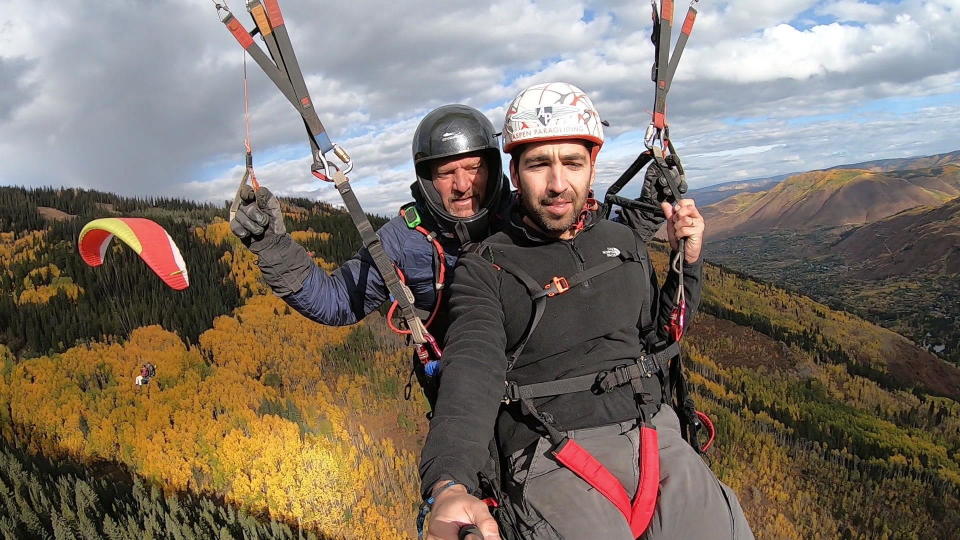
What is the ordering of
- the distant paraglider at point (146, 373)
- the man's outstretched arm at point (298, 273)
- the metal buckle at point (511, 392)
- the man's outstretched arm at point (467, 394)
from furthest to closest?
the distant paraglider at point (146, 373)
the man's outstretched arm at point (298, 273)
the metal buckle at point (511, 392)
the man's outstretched arm at point (467, 394)

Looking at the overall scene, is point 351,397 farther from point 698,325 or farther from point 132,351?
point 698,325

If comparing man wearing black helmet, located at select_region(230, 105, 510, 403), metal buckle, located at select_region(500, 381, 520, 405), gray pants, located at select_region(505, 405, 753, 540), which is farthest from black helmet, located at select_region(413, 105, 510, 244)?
gray pants, located at select_region(505, 405, 753, 540)

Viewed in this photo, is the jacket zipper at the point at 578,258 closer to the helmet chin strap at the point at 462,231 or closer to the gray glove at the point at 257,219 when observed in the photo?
the helmet chin strap at the point at 462,231

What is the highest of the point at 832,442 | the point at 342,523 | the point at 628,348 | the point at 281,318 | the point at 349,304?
the point at 349,304

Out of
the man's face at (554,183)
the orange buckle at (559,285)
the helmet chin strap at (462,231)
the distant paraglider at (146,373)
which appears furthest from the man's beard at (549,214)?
the distant paraglider at (146,373)

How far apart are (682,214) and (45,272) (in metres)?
11.8

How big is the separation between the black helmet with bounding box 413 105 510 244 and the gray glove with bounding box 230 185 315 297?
35.4 inches

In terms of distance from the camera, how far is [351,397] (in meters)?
7.80

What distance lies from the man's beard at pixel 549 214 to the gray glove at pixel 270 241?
1.29 metres

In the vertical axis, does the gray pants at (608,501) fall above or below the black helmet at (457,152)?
below

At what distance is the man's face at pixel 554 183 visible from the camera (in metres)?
2.68

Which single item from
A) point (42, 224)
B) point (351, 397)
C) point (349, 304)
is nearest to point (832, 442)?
point (351, 397)

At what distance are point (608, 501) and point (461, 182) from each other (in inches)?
85.0

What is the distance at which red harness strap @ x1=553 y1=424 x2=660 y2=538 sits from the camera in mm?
2332
